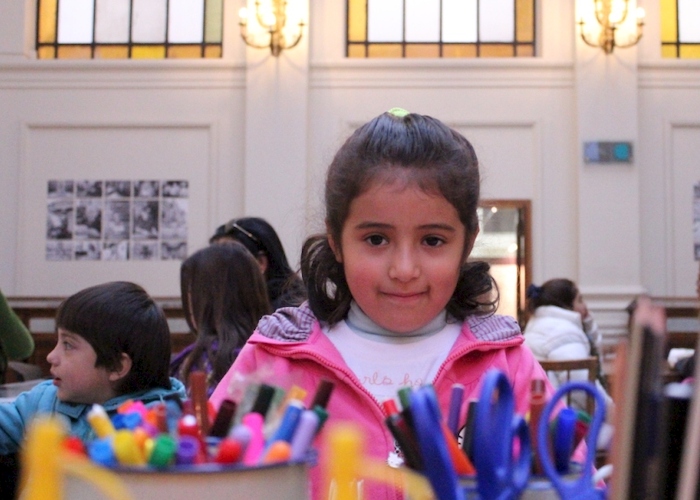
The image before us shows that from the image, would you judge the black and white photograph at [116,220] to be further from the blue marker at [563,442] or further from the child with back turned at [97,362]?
the blue marker at [563,442]

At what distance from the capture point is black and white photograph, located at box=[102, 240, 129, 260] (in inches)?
309

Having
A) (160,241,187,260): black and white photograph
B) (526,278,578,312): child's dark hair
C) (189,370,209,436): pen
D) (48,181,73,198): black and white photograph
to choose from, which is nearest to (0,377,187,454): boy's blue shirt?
(189,370,209,436): pen

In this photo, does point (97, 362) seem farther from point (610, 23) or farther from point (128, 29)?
point (128, 29)

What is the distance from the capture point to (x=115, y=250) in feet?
25.8

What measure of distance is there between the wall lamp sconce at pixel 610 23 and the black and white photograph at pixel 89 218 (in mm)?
4498

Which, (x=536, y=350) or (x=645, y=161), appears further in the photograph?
(x=645, y=161)

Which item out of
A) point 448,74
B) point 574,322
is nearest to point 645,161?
point 448,74

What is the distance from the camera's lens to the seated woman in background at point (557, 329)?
14.6 ft

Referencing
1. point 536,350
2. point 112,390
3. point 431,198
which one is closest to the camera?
point 431,198

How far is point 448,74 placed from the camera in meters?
7.95

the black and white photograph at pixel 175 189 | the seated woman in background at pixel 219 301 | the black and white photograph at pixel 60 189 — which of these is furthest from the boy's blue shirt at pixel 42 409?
the black and white photograph at pixel 60 189

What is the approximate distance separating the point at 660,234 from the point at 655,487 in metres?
7.77

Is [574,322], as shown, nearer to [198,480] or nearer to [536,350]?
[536,350]

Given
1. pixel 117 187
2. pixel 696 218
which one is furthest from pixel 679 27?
pixel 117 187
